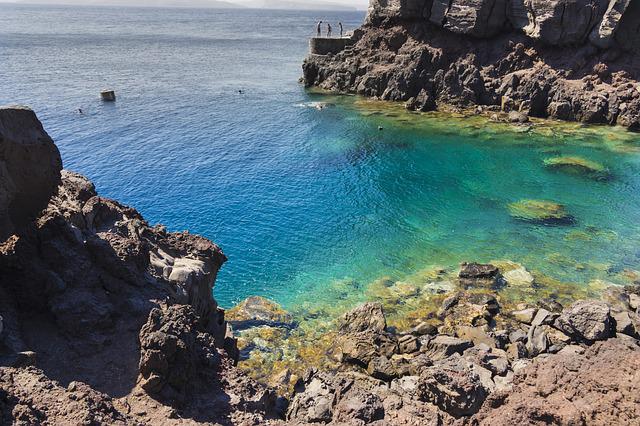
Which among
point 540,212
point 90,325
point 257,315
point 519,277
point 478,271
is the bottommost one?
point 257,315

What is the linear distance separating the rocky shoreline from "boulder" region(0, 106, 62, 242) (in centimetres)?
6

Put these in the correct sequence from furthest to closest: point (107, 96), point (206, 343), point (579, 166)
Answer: point (107, 96)
point (579, 166)
point (206, 343)

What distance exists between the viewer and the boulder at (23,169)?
18703 millimetres

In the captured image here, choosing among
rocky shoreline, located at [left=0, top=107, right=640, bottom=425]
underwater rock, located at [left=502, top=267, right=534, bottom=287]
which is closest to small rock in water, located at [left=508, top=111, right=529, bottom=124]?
underwater rock, located at [left=502, top=267, right=534, bottom=287]

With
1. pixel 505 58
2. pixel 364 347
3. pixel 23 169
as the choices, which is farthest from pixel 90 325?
pixel 505 58

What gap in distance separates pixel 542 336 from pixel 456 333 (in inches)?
198

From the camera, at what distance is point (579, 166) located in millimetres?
58781

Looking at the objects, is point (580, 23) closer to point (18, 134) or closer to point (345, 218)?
point (345, 218)

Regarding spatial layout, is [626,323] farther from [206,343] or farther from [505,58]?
[505,58]

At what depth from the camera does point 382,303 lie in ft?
112

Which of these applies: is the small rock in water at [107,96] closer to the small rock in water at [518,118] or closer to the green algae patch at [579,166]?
the small rock in water at [518,118]

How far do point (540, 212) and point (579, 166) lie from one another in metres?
16.3

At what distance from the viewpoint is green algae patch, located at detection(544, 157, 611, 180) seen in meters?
56.5

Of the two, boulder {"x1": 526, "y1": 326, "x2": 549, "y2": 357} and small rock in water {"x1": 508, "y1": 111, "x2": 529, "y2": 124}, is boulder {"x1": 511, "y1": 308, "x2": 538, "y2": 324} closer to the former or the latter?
boulder {"x1": 526, "y1": 326, "x2": 549, "y2": 357}
